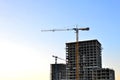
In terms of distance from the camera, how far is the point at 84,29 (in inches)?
7864

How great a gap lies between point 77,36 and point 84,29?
6.64 m

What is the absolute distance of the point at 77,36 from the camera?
198250mm
